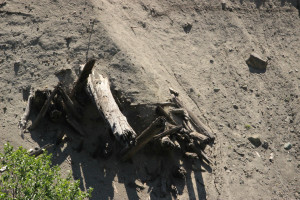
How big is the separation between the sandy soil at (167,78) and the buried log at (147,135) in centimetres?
31

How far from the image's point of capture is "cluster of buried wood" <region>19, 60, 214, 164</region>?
9.45 meters

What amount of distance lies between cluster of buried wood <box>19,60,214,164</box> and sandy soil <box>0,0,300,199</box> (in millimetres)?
242

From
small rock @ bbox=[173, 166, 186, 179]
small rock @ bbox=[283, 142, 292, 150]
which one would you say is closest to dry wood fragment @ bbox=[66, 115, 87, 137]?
small rock @ bbox=[173, 166, 186, 179]

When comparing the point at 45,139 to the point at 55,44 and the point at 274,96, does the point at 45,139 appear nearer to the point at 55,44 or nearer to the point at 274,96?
the point at 55,44

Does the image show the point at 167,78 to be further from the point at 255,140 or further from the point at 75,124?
the point at 75,124

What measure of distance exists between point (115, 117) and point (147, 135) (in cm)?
85

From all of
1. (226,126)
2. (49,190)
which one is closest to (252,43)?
(226,126)

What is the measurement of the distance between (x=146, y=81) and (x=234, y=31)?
4145 millimetres

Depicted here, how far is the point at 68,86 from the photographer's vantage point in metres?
10.5

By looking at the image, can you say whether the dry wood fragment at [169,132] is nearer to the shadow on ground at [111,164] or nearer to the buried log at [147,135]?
the buried log at [147,135]

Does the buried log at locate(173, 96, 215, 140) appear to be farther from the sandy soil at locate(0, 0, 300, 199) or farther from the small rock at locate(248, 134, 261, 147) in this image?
the small rock at locate(248, 134, 261, 147)

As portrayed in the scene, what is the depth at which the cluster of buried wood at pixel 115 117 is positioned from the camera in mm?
9453

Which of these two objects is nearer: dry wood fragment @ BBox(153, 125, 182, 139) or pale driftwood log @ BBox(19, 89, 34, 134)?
pale driftwood log @ BBox(19, 89, 34, 134)

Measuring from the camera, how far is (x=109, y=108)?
31.0ft
